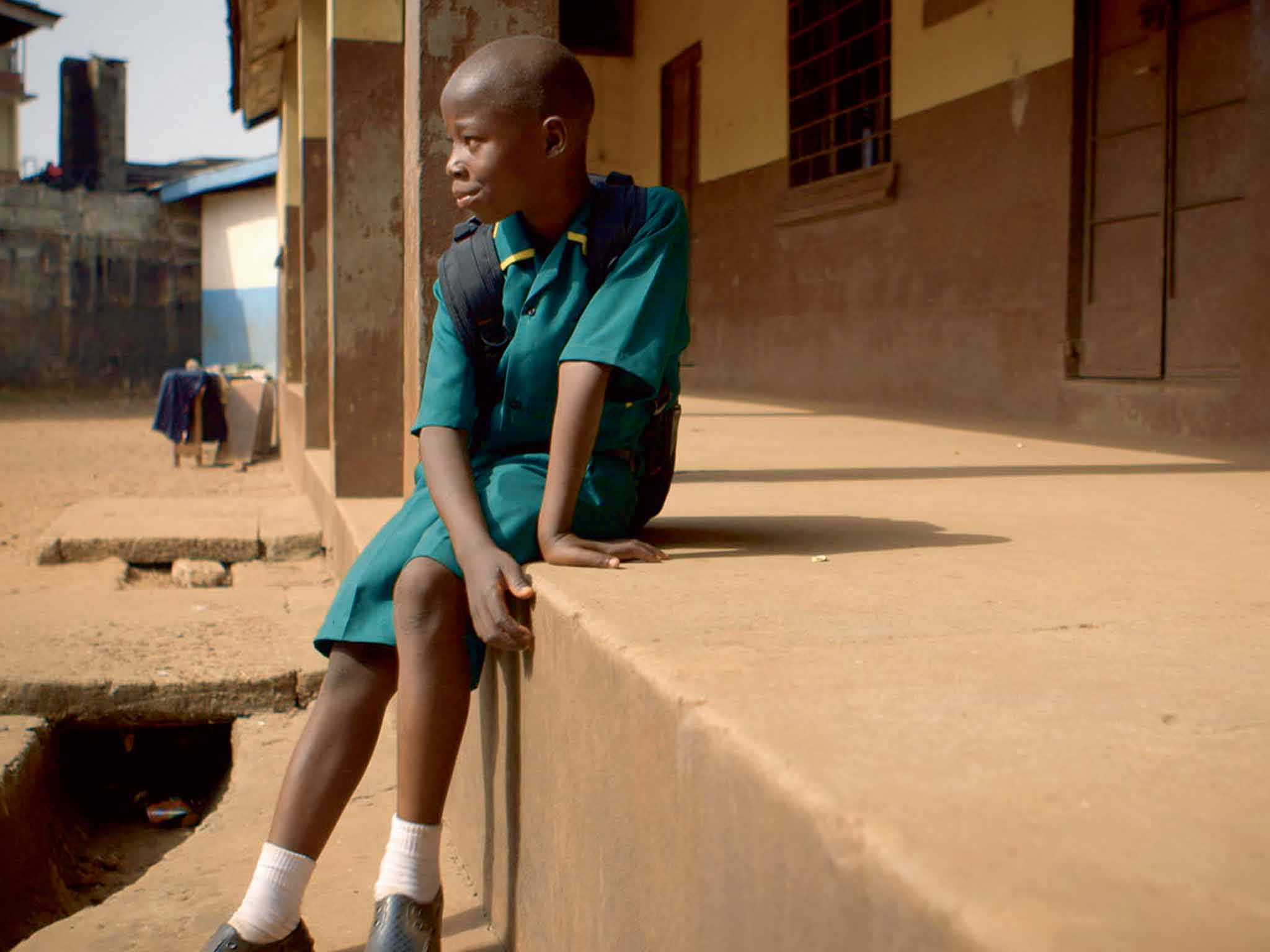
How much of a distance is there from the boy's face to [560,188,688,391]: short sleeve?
0.20 metres

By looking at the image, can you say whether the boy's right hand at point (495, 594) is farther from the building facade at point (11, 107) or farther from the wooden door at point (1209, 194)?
the building facade at point (11, 107)

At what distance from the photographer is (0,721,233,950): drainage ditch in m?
2.75

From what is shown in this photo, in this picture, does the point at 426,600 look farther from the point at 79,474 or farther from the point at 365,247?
the point at 79,474

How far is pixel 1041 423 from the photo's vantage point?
606cm

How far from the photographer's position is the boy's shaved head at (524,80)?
6.34 feet

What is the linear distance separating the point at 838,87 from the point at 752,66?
51.0 inches

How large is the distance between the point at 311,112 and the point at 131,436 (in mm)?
7038

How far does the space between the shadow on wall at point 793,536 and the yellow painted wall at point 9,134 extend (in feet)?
96.9

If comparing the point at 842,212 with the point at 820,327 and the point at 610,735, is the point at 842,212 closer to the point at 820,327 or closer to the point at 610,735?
the point at 820,327

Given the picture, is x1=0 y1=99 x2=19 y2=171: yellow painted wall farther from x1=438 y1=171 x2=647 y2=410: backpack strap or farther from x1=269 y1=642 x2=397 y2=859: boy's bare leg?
x1=269 y1=642 x2=397 y2=859: boy's bare leg

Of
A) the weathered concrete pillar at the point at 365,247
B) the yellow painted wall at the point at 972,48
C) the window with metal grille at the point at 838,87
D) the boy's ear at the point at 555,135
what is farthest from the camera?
the window with metal grille at the point at 838,87

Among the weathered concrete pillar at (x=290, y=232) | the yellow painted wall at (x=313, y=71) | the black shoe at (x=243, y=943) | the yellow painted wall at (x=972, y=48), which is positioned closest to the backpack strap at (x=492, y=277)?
the black shoe at (x=243, y=943)

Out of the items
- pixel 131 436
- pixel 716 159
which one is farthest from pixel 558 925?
pixel 131 436

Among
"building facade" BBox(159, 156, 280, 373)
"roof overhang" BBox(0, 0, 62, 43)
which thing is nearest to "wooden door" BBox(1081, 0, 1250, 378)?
"building facade" BBox(159, 156, 280, 373)
